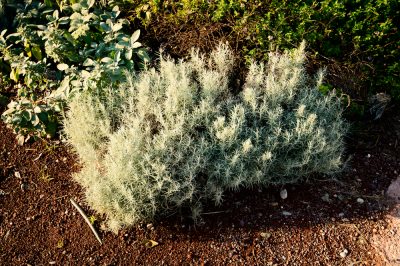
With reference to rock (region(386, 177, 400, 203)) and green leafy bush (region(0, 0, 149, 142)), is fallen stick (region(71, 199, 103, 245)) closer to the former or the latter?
green leafy bush (region(0, 0, 149, 142))

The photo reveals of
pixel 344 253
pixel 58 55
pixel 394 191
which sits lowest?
pixel 344 253

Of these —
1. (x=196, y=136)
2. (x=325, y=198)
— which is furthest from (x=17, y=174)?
(x=325, y=198)

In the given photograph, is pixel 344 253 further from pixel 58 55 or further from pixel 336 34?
pixel 58 55

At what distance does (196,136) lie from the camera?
3303mm

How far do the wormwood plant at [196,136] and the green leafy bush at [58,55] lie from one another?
195 mm

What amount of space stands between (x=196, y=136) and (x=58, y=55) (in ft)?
4.88

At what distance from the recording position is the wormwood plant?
3.02 metres

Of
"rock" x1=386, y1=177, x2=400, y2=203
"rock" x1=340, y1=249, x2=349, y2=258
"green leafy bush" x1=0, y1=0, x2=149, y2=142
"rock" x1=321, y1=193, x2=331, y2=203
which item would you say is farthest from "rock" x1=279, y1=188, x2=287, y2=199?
"green leafy bush" x1=0, y1=0, x2=149, y2=142

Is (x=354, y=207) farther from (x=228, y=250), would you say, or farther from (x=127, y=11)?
(x=127, y=11)

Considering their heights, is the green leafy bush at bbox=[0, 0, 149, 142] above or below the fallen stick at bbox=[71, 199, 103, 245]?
above

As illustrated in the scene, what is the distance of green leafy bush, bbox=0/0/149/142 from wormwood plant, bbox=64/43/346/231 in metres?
0.19

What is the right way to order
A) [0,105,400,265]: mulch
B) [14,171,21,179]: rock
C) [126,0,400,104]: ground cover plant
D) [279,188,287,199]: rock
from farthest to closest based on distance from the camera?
[126,0,400,104]: ground cover plant → [14,171,21,179]: rock → [279,188,287,199]: rock → [0,105,400,265]: mulch

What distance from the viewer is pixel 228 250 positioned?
3023mm

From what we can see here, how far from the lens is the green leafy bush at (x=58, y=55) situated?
350cm
